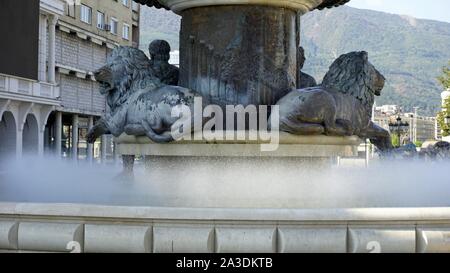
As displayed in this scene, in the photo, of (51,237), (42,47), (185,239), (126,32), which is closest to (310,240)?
(185,239)

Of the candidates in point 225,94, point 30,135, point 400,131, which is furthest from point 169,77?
point 30,135

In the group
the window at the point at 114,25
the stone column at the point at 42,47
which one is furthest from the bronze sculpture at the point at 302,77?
the window at the point at 114,25

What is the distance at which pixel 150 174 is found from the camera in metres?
8.28

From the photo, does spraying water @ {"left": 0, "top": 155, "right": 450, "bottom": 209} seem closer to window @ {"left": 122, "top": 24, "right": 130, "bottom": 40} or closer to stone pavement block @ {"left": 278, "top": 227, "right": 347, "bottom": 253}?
stone pavement block @ {"left": 278, "top": 227, "right": 347, "bottom": 253}

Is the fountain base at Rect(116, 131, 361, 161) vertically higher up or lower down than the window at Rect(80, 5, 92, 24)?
lower down

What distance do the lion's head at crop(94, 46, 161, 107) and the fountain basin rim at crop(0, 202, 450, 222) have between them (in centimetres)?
281

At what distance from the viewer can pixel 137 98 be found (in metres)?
8.20

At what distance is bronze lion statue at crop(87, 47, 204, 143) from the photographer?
7.80 metres

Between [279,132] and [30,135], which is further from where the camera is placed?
[30,135]

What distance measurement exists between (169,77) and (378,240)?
14.9 ft

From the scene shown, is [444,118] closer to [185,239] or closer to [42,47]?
[42,47]

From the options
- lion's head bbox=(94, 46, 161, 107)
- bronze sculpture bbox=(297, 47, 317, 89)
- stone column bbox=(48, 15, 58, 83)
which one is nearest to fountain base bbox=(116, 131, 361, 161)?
lion's head bbox=(94, 46, 161, 107)

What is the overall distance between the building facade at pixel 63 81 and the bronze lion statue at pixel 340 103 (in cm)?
2743
